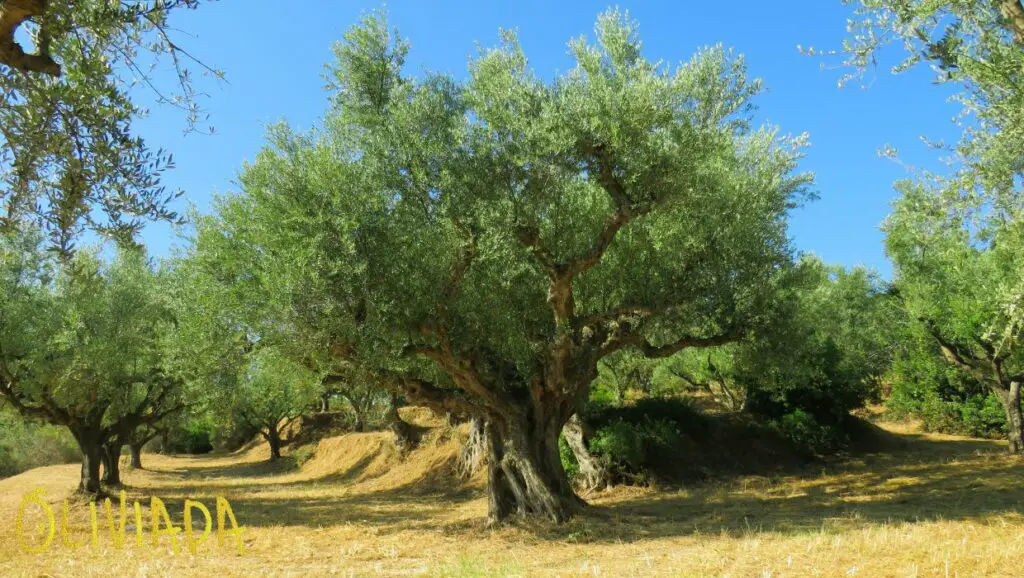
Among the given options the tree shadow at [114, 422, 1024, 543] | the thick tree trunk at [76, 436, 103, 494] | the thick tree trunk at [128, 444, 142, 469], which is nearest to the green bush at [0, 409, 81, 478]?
the thick tree trunk at [128, 444, 142, 469]

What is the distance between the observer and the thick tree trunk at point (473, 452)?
22705mm

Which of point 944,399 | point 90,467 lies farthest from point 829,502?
point 90,467

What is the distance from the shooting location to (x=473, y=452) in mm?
23234

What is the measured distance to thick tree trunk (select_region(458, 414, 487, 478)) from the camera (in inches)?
894

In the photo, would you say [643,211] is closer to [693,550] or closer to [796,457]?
[693,550]

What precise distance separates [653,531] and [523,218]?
626 centimetres

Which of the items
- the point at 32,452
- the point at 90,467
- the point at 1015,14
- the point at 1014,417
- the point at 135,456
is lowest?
the point at 135,456

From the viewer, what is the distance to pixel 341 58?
11969 mm

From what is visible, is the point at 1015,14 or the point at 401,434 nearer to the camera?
the point at 1015,14

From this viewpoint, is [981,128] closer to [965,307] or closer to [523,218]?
[523,218]

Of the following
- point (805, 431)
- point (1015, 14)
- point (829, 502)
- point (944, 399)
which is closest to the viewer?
point (1015, 14)

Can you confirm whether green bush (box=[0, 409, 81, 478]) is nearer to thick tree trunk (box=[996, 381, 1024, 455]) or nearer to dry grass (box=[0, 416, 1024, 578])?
dry grass (box=[0, 416, 1024, 578])

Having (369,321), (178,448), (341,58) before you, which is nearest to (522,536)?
(369,321)

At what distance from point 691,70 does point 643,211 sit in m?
2.56
